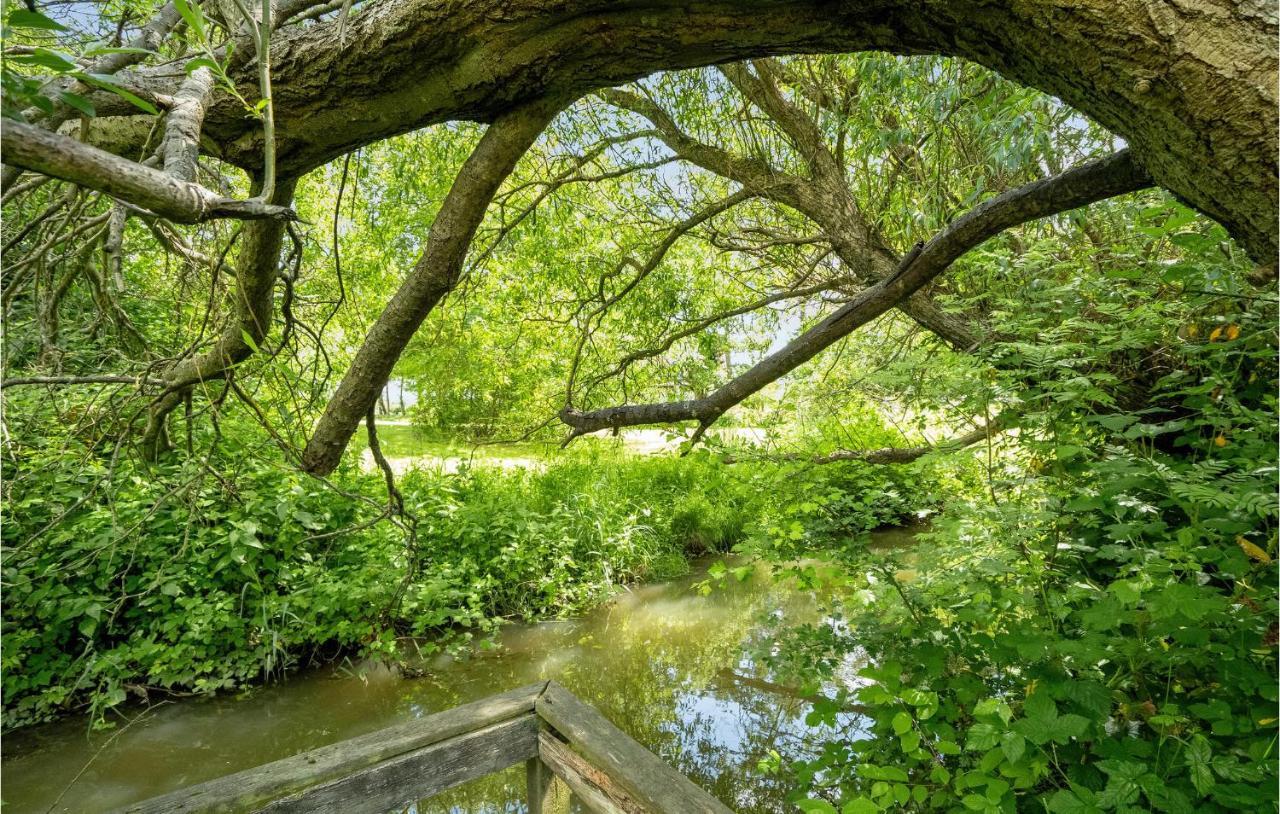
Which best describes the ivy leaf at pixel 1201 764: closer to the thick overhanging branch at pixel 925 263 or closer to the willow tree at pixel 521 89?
the willow tree at pixel 521 89

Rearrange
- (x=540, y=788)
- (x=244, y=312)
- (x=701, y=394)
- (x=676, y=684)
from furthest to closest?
(x=676, y=684), (x=701, y=394), (x=244, y=312), (x=540, y=788)

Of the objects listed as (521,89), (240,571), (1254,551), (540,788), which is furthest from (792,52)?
(240,571)

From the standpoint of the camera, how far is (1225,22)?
885mm

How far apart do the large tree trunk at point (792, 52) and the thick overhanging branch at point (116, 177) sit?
0.77 m

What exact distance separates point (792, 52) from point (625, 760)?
5.15ft

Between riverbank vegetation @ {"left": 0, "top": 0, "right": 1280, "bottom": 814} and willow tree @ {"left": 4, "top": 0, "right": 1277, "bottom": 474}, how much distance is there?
1 centimetres

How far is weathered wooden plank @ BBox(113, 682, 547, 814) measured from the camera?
1.23 m

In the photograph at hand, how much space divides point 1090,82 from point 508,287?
367cm

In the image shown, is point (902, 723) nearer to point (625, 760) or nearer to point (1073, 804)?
point (1073, 804)

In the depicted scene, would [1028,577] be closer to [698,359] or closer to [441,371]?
[698,359]

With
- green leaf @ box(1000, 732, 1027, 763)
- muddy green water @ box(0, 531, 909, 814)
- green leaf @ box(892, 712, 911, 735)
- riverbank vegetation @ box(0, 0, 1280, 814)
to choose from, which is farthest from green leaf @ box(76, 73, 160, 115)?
muddy green water @ box(0, 531, 909, 814)

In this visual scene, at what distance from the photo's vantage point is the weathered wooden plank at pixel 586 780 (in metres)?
1.31

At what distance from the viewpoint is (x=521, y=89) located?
1357mm

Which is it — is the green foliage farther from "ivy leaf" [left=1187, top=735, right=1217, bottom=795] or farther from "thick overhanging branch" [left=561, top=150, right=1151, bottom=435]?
"ivy leaf" [left=1187, top=735, right=1217, bottom=795]
